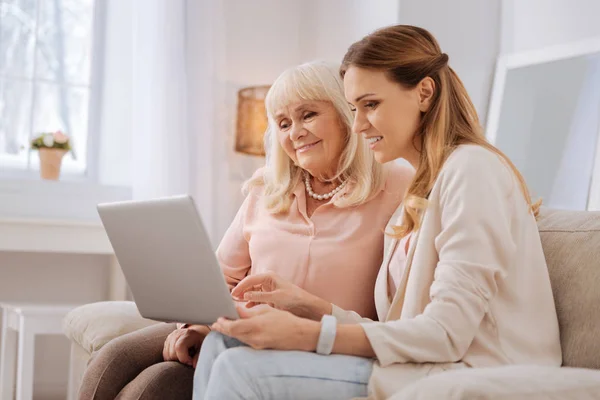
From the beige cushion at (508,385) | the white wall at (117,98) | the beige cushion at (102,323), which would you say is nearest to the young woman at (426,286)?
the beige cushion at (508,385)

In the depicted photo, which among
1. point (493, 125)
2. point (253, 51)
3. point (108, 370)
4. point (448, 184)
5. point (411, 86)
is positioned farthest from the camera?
point (253, 51)

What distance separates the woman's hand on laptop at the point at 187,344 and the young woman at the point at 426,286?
0.32 m

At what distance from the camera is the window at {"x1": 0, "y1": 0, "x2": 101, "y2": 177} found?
3680mm

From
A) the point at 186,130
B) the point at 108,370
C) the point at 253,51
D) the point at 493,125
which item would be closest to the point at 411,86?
the point at 108,370

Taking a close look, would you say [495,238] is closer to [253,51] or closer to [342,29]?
[342,29]

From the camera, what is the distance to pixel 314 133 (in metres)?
1.92

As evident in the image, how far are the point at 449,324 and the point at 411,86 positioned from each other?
0.47 m

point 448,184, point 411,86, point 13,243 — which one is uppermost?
point 411,86

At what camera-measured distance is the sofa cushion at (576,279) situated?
55.6 inches

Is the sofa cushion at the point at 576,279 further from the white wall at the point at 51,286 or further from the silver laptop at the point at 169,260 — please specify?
the white wall at the point at 51,286

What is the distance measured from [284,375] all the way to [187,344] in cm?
52

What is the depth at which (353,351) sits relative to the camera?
1327 mm

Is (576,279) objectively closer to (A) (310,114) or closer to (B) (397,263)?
(B) (397,263)

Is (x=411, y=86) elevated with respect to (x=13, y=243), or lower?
elevated
